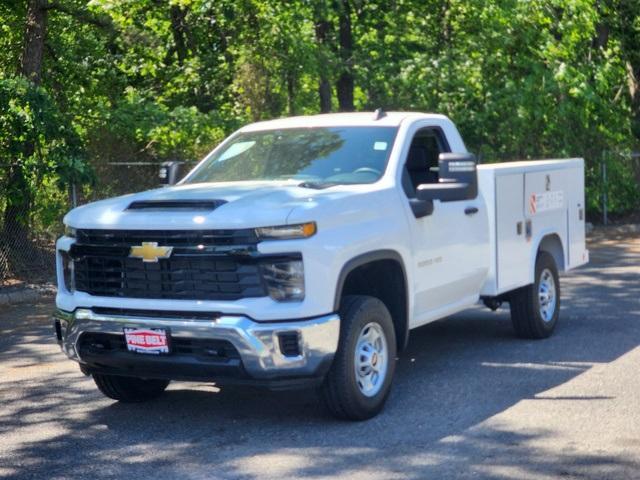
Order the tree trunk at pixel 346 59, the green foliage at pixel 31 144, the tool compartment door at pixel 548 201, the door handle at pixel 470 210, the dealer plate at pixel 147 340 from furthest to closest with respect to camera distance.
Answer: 1. the tree trunk at pixel 346 59
2. the green foliage at pixel 31 144
3. the tool compartment door at pixel 548 201
4. the door handle at pixel 470 210
5. the dealer plate at pixel 147 340

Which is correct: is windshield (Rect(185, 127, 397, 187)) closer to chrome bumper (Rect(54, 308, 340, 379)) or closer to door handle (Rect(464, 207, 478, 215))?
door handle (Rect(464, 207, 478, 215))

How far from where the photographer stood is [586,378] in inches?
339

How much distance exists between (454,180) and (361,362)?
1.47 m

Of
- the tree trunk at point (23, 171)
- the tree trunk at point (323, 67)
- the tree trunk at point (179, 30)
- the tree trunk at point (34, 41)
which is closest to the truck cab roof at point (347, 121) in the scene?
the tree trunk at point (23, 171)

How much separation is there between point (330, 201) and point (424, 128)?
6.56ft

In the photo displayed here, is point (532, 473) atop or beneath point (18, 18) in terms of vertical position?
beneath

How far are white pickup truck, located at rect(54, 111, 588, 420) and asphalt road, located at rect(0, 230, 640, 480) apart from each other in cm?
36

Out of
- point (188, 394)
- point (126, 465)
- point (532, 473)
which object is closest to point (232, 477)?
point (126, 465)

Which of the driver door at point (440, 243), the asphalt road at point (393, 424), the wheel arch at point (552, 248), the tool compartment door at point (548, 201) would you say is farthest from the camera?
the wheel arch at point (552, 248)

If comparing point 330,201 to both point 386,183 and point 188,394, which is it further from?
point 188,394

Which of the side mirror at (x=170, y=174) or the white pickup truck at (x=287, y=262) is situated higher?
the side mirror at (x=170, y=174)

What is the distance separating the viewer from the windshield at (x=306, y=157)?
27.2 feet

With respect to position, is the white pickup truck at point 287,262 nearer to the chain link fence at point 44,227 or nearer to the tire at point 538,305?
the tire at point 538,305

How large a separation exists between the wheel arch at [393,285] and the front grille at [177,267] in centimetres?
91
